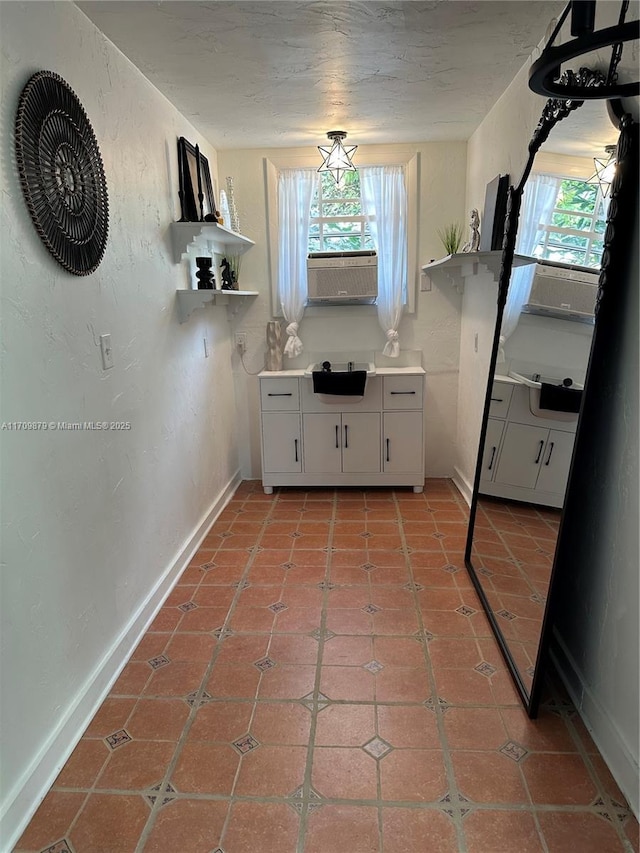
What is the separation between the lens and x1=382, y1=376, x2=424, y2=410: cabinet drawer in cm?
353

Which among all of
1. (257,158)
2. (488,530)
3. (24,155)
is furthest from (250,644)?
(257,158)

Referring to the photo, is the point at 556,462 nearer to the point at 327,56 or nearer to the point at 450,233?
the point at 327,56

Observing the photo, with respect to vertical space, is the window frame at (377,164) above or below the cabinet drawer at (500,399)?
above

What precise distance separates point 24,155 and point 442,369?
3002 mm

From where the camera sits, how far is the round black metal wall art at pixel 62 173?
4.80 feet

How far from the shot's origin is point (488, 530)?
94.4 inches

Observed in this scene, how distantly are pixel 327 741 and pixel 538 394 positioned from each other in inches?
55.3

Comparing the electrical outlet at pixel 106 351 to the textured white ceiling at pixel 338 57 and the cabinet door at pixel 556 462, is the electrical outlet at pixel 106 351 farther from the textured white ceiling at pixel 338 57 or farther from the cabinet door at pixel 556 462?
the cabinet door at pixel 556 462

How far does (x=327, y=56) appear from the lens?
84.8 inches

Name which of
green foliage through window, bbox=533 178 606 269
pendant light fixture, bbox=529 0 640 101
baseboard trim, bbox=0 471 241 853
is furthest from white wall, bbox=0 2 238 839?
green foliage through window, bbox=533 178 606 269

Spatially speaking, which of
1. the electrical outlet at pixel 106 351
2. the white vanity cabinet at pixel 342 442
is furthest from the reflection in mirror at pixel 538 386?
the electrical outlet at pixel 106 351

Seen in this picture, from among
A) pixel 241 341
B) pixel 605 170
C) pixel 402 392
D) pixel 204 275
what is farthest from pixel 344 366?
pixel 605 170

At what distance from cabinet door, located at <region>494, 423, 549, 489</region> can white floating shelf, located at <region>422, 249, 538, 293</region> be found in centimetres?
69

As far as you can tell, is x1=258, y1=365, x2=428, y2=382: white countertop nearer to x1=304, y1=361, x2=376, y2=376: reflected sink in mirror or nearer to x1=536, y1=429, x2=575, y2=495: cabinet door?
x1=304, y1=361, x2=376, y2=376: reflected sink in mirror
